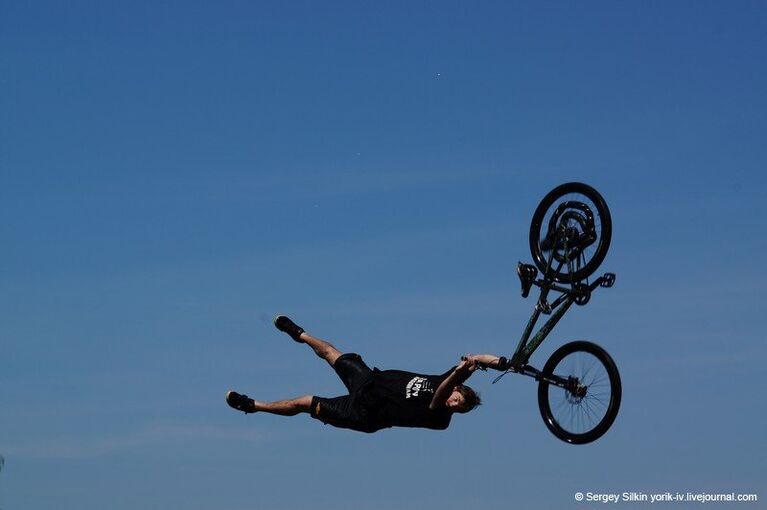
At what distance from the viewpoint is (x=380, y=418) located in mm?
20922

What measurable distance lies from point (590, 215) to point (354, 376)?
14.2 feet

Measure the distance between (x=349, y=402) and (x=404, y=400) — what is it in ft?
3.48

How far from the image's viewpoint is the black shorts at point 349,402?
2102 cm

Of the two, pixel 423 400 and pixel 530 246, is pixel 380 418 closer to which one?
pixel 423 400

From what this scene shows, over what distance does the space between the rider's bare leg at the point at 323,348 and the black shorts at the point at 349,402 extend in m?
0.20

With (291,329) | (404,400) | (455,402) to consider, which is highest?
(291,329)

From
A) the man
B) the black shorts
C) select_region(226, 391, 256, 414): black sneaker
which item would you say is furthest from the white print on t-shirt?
select_region(226, 391, 256, 414): black sneaker

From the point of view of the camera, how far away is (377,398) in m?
20.9

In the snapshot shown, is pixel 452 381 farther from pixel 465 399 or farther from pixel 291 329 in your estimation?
pixel 291 329

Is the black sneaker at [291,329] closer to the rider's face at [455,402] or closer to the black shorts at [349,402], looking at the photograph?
the black shorts at [349,402]

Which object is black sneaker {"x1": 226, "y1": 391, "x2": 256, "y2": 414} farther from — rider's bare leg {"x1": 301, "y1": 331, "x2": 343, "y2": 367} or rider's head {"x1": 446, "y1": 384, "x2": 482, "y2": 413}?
rider's head {"x1": 446, "y1": 384, "x2": 482, "y2": 413}

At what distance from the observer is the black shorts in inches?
827

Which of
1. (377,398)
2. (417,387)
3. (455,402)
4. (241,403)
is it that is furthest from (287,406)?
(455,402)

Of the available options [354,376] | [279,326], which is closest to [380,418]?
[354,376]
